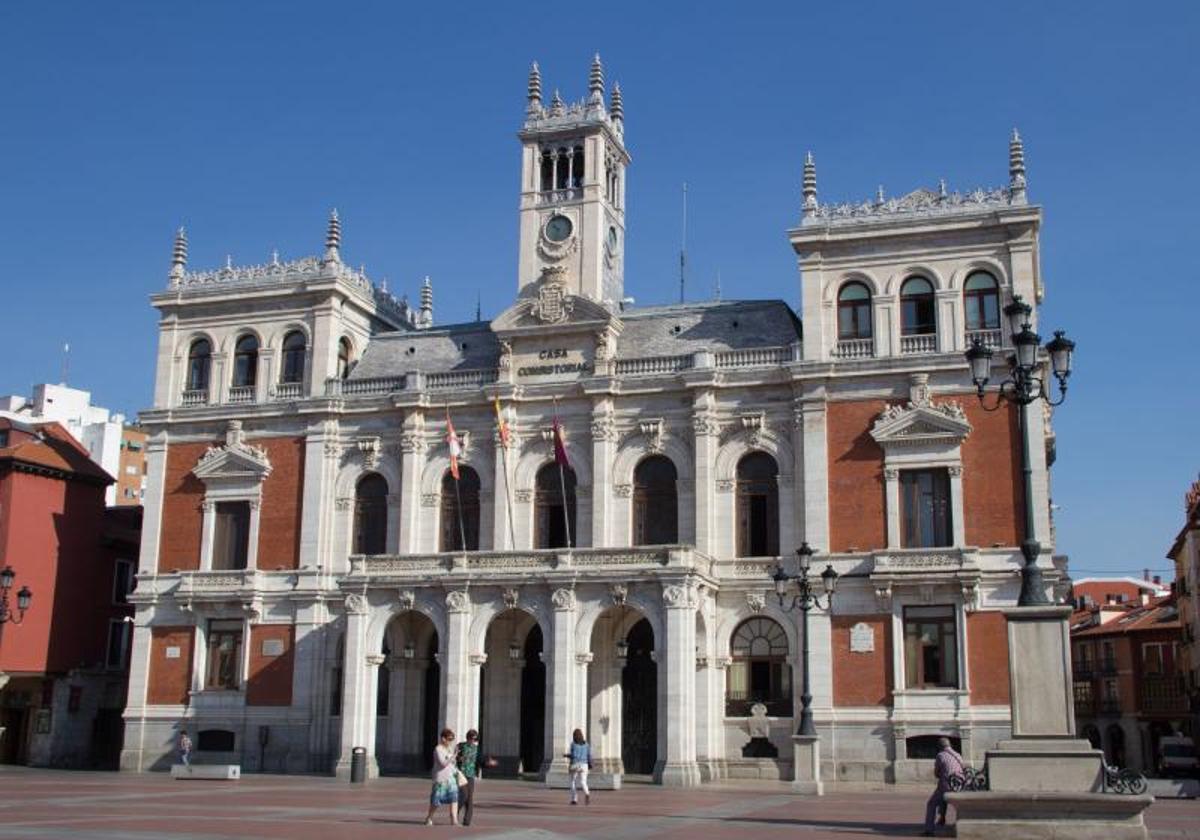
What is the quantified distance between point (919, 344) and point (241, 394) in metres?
27.3

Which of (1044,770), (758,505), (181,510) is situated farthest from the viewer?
(181,510)

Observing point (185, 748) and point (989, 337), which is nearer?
point (989, 337)

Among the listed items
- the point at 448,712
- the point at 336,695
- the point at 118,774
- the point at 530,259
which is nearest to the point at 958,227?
the point at 530,259

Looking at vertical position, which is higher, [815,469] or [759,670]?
[815,469]

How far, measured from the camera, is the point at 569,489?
1977 inches

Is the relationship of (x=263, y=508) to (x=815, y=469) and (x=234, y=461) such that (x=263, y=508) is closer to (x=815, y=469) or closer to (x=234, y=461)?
(x=234, y=461)

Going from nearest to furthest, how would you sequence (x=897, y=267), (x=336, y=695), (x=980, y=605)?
(x=980, y=605) < (x=897, y=267) < (x=336, y=695)

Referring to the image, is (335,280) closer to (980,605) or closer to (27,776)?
(27,776)

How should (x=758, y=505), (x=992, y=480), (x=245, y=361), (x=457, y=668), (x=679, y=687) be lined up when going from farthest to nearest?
(x=245, y=361) → (x=758, y=505) → (x=457, y=668) → (x=992, y=480) → (x=679, y=687)

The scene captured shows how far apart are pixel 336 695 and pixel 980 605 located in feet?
78.2

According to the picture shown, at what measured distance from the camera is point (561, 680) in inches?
1731

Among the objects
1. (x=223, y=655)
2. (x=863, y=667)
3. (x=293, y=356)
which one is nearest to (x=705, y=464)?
(x=863, y=667)

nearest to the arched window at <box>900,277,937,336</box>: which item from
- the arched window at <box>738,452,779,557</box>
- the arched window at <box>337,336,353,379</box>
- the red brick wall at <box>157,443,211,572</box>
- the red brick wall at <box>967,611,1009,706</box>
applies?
the arched window at <box>738,452,779,557</box>

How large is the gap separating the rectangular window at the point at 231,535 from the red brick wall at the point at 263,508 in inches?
31.3
